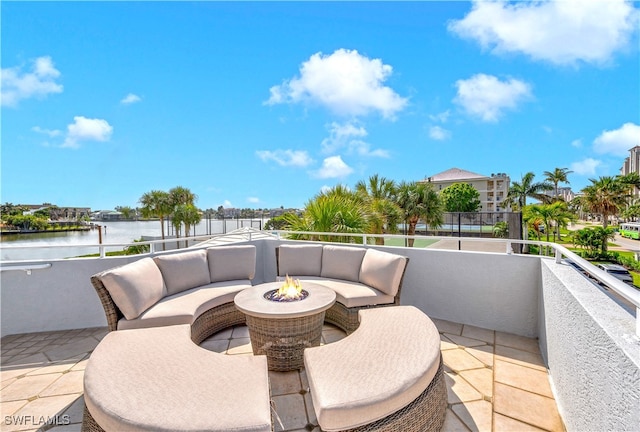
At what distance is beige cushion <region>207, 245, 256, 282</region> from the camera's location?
3.73 meters

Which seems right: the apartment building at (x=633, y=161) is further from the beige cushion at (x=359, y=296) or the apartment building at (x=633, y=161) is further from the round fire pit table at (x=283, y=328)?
the round fire pit table at (x=283, y=328)

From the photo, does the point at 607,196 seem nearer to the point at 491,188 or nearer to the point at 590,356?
the point at 491,188

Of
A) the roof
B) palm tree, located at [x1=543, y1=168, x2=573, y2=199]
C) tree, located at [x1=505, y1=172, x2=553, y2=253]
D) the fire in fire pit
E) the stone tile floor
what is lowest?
the stone tile floor

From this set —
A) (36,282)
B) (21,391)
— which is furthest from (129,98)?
(21,391)

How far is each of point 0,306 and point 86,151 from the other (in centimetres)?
1501

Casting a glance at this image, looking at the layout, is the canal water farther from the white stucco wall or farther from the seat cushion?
the white stucco wall

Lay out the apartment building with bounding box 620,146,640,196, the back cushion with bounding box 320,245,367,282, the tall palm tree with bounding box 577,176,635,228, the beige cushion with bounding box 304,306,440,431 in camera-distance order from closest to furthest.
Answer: the beige cushion with bounding box 304,306,440,431 → the back cushion with bounding box 320,245,367,282 → the tall palm tree with bounding box 577,176,635,228 → the apartment building with bounding box 620,146,640,196

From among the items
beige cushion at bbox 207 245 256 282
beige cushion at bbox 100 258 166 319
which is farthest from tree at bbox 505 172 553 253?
beige cushion at bbox 100 258 166 319

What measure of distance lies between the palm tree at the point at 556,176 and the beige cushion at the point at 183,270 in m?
42.7

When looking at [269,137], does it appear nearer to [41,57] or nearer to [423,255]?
→ [41,57]

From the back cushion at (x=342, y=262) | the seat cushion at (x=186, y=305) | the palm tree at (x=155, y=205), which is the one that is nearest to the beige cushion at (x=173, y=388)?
the seat cushion at (x=186, y=305)

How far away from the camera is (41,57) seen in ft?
22.3

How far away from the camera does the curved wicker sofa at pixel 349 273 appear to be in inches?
123

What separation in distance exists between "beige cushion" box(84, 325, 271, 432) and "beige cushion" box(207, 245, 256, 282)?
1.75 metres
